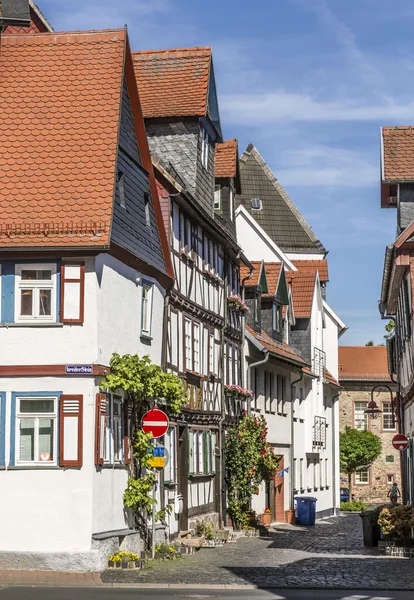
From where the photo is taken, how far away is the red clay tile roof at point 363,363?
79062 mm

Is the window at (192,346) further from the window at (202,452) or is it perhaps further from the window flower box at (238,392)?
the window flower box at (238,392)

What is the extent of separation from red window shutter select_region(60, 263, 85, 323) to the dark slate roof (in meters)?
35.6

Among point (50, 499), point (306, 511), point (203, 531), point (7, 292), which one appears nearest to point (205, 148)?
point (203, 531)

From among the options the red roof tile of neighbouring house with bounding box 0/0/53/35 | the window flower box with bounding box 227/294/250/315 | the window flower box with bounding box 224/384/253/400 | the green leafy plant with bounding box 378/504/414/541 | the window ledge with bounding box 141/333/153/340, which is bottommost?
the green leafy plant with bounding box 378/504/414/541

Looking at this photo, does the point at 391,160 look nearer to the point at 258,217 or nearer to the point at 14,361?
the point at 14,361

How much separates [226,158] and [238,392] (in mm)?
6935

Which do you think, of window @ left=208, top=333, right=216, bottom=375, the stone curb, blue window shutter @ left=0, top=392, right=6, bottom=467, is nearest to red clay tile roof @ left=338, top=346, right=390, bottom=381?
window @ left=208, top=333, right=216, bottom=375

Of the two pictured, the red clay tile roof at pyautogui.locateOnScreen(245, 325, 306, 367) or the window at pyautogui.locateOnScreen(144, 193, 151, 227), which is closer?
the window at pyautogui.locateOnScreen(144, 193, 151, 227)

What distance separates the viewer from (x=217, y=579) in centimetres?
2016

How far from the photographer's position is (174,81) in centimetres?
3203

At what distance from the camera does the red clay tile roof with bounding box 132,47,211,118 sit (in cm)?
3108

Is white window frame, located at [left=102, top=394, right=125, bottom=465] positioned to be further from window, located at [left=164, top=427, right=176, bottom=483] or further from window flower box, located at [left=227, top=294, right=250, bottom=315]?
window flower box, located at [left=227, top=294, right=250, bottom=315]

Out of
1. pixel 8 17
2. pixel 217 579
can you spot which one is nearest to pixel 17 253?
pixel 217 579

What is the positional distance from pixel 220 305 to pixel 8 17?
10.3 m
